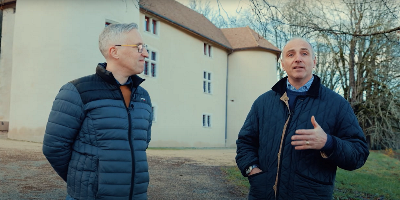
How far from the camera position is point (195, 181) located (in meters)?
7.64

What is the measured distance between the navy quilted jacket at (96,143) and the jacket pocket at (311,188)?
102 cm

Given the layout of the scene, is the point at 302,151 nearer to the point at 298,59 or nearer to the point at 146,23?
the point at 298,59

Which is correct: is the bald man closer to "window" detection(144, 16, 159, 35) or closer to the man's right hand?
the man's right hand

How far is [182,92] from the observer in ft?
73.5

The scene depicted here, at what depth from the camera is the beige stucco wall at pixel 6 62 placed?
56.1 feet

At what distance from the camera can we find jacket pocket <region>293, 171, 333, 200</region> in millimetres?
2354

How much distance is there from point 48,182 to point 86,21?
427 inches

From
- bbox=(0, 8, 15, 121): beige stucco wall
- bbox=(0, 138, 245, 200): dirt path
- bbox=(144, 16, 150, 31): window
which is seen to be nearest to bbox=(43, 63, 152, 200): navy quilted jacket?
bbox=(0, 138, 245, 200): dirt path

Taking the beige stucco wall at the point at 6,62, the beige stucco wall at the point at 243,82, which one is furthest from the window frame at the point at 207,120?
the beige stucco wall at the point at 6,62

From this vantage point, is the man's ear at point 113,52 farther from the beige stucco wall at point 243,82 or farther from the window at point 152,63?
the beige stucco wall at point 243,82

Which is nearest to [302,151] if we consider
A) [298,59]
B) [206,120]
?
[298,59]

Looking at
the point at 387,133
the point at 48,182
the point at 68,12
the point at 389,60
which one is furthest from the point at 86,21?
the point at 387,133

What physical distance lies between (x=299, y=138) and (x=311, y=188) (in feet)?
1.29

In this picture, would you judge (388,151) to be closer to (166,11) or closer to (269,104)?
(166,11)
